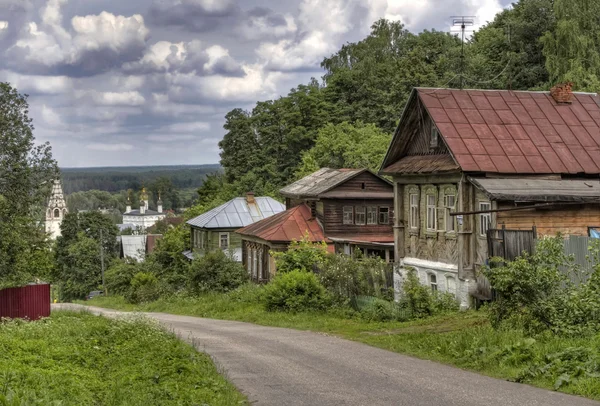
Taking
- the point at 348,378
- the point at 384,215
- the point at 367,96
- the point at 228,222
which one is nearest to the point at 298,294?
the point at 348,378

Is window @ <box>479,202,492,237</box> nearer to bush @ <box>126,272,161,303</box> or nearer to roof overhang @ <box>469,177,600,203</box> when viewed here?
roof overhang @ <box>469,177,600,203</box>

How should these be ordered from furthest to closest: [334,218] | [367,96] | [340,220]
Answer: [367,96] < [340,220] < [334,218]

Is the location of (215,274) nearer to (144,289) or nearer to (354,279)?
(144,289)

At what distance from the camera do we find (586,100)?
28.9m

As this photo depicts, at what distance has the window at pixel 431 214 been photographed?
91.4 feet

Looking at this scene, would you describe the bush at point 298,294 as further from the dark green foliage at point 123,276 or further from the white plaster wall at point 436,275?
the dark green foliage at point 123,276

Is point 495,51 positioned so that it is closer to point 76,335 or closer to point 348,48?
point 348,48

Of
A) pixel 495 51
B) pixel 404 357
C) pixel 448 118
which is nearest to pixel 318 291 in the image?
pixel 448 118

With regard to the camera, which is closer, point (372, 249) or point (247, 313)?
point (247, 313)

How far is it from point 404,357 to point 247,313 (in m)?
13.2

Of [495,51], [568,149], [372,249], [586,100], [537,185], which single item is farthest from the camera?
[495,51]

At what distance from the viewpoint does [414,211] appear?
96.3 ft

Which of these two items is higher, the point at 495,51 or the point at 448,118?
the point at 495,51

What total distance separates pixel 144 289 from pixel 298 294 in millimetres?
22458
